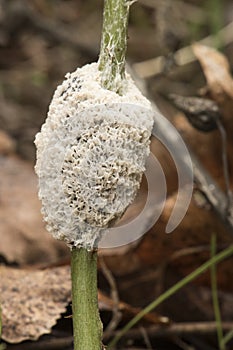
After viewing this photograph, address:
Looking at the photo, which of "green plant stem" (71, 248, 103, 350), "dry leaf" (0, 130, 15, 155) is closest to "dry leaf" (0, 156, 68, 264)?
"dry leaf" (0, 130, 15, 155)

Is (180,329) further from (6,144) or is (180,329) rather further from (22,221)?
(6,144)

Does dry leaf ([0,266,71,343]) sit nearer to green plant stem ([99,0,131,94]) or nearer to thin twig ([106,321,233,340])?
thin twig ([106,321,233,340])

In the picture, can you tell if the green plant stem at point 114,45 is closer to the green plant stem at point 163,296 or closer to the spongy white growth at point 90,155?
the spongy white growth at point 90,155

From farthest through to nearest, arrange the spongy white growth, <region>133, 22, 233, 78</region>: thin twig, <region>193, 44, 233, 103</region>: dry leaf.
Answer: <region>133, 22, 233, 78</region>: thin twig → <region>193, 44, 233, 103</region>: dry leaf → the spongy white growth

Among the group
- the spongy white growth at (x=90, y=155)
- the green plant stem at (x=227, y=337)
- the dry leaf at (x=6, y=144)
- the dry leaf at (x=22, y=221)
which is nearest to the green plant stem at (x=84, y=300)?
the spongy white growth at (x=90, y=155)

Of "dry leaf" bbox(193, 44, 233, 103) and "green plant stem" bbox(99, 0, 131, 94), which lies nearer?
"green plant stem" bbox(99, 0, 131, 94)

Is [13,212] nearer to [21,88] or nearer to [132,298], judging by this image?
[132,298]
